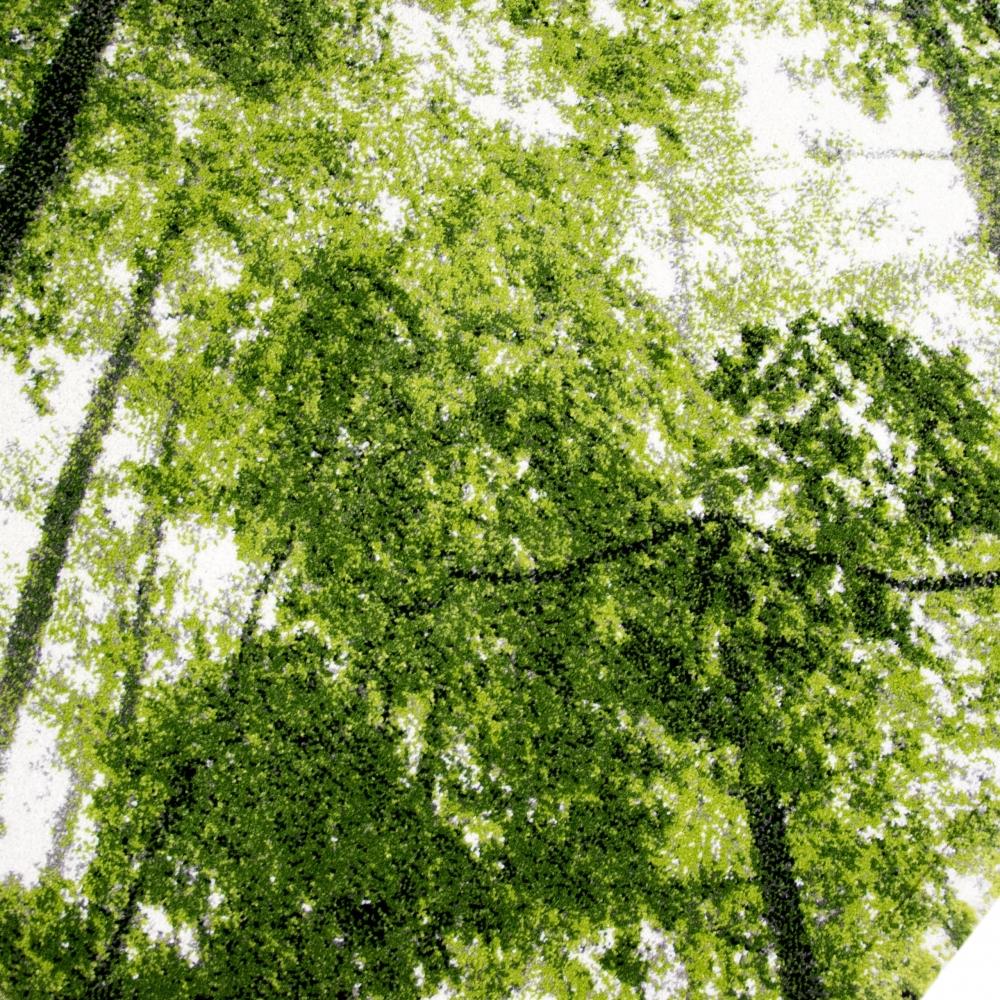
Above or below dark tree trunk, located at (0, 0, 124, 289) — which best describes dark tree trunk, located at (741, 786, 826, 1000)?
below

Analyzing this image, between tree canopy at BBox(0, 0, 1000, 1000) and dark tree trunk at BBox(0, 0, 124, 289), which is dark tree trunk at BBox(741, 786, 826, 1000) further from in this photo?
dark tree trunk at BBox(0, 0, 124, 289)

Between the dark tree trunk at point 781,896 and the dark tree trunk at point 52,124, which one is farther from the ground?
the dark tree trunk at point 52,124

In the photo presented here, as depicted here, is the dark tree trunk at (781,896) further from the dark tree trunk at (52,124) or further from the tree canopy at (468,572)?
the dark tree trunk at (52,124)

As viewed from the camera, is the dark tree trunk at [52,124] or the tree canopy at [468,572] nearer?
the tree canopy at [468,572]

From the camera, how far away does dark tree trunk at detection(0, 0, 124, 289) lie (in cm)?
116

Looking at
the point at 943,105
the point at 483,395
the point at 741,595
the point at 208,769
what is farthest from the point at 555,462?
the point at 943,105

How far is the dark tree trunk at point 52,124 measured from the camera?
1.16 metres

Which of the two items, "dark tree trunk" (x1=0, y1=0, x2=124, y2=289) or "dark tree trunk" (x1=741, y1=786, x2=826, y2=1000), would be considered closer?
"dark tree trunk" (x1=741, y1=786, x2=826, y2=1000)

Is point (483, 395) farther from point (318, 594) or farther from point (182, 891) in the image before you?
point (182, 891)

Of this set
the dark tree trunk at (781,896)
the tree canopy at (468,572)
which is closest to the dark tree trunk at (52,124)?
the tree canopy at (468,572)

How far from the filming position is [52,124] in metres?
1.19

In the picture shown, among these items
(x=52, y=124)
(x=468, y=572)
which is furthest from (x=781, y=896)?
(x=52, y=124)

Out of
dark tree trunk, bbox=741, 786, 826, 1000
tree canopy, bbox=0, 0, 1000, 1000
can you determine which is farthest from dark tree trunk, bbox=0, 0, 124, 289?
dark tree trunk, bbox=741, 786, 826, 1000

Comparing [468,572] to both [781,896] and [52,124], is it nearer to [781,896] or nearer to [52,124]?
[781,896]
